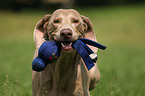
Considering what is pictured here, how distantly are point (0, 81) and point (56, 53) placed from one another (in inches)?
32.4

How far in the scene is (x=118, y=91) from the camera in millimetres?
4777

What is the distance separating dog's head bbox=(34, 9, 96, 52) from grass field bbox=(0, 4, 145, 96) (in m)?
0.72

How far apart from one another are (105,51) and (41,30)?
5326mm

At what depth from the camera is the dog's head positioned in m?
2.82

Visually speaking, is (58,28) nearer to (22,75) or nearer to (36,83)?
(36,83)

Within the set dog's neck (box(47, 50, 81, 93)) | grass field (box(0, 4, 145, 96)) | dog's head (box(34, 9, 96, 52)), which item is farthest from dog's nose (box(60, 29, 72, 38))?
grass field (box(0, 4, 145, 96))

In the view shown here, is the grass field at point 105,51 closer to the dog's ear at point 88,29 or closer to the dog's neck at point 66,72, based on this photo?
the dog's neck at point 66,72

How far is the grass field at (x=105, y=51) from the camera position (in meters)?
4.81

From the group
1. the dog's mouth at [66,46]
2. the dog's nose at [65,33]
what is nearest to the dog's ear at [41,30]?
the dog's mouth at [66,46]

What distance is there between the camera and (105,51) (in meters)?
8.52

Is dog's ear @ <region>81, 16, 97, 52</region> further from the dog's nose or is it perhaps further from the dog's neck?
the dog's nose

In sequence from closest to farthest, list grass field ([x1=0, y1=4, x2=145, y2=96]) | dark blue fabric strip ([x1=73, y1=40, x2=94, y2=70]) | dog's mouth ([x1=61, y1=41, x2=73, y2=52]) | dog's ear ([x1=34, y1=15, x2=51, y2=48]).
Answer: dog's mouth ([x1=61, y1=41, x2=73, y2=52]) → dark blue fabric strip ([x1=73, y1=40, x2=94, y2=70]) → dog's ear ([x1=34, y1=15, x2=51, y2=48]) → grass field ([x1=0, y1=4, x2=145, y2=96])

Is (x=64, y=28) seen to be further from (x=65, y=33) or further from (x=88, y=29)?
(x=88, y=29)

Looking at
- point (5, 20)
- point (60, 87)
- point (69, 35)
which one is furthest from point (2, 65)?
point (5, 20)
